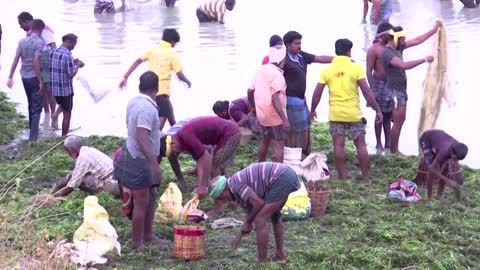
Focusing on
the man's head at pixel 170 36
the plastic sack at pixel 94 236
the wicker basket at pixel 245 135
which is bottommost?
the wicker basket at pixel 245 135

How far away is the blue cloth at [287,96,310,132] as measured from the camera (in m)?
11.5

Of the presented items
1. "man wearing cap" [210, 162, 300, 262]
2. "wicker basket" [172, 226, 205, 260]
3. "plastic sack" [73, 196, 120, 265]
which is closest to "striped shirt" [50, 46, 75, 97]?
"plastic sack" [73, 196, 120, 265]

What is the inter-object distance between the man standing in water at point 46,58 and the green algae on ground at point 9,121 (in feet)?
1.25

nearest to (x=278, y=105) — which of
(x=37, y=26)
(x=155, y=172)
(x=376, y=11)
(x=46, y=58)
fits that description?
(x=155, y=172)

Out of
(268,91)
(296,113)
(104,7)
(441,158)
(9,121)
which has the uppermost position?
(268,91)

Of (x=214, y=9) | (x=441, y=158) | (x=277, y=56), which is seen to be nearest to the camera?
(x=441, y=158)

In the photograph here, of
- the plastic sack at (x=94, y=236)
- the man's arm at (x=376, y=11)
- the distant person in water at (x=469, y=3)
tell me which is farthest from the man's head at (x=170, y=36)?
the distant person in water at (x=469, y=3)

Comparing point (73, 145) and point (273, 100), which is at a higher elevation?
point (273, 100)

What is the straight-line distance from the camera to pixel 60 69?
13453 mm

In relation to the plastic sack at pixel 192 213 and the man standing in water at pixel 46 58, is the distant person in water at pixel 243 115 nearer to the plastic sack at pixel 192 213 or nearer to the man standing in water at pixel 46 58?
the man standing in water at pixel 46 58

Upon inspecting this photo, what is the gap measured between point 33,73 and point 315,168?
462 cm

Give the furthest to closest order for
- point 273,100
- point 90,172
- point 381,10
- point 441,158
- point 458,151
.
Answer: point 381,10 < point 273,100 < point 90,172 < point 441,158 < point 458,151

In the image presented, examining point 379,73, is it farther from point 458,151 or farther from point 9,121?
point 9,121

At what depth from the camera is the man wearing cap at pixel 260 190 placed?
8133 mm
